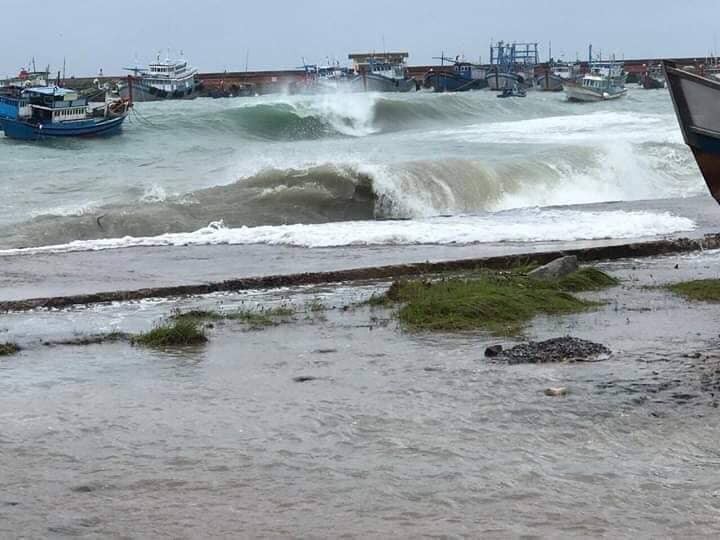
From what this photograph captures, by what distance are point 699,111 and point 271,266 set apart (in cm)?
504

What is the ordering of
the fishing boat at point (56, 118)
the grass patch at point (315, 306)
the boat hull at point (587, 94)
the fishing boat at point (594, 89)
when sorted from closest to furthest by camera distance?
the grass patch at point (315, 306), the fishing boat at point (56, 118), the boat hull at point (587, 94), the fishing boat at point (594, 89)

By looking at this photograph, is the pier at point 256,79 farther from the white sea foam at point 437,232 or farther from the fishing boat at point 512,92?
the white sea foam at point 437,232

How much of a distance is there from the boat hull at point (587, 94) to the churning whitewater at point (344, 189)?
30751 mm

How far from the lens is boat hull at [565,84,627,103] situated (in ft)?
238

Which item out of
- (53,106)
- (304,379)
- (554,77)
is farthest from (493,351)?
(554,77)

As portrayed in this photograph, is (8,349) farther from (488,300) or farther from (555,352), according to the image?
(555,352)

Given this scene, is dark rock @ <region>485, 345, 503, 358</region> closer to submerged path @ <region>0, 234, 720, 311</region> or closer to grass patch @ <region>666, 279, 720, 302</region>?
grass patch @ <region>666, 279, 720, 302</region>

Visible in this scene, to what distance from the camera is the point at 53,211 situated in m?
20.1

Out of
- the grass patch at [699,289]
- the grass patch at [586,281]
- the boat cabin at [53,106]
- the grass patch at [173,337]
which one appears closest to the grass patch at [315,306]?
the grass patch at [173,337]

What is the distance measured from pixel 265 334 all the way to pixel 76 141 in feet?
108

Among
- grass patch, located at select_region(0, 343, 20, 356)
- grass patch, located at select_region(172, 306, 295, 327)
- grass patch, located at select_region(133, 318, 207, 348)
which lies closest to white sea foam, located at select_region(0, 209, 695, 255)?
grass patch, located at select_region(172, 306, 295, 327)

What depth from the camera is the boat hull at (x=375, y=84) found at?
278ft

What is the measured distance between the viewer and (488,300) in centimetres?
910

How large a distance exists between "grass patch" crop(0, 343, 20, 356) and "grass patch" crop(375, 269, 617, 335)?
2903mm
